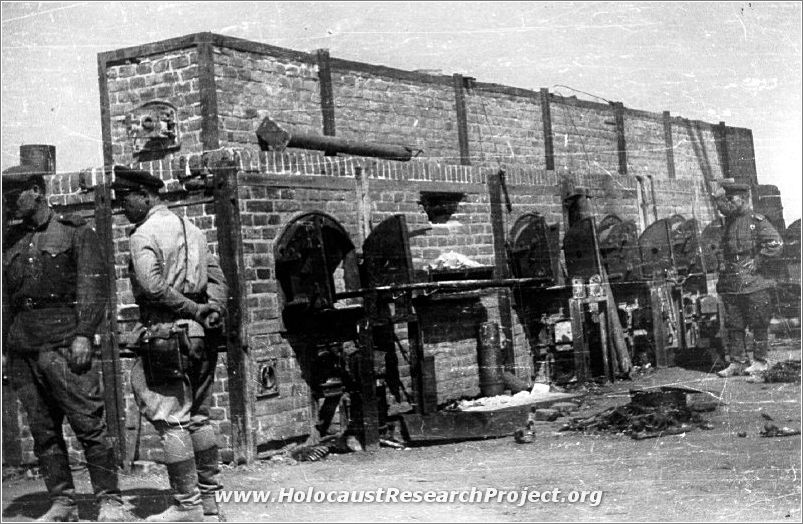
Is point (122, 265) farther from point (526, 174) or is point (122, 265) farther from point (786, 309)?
point (786, 309)

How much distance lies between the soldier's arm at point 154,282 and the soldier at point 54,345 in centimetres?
59

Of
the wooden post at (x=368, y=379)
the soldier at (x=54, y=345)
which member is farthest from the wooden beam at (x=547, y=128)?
the soldier at (x=54, y=345)

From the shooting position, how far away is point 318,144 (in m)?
12.5

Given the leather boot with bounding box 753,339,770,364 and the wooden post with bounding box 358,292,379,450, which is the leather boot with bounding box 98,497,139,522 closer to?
the wooden post with bounding box 358,292,379,450

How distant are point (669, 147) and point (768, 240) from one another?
9969mm

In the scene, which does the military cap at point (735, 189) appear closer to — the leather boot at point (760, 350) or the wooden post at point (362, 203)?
the leather boot at point (760, 350)

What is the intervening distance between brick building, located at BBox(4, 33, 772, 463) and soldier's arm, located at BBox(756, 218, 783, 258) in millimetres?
3373

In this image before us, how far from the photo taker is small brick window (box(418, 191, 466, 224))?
1270 cm

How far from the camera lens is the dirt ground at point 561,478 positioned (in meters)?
6.31

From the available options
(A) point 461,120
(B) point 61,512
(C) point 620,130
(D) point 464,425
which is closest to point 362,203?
(D) point 464,425

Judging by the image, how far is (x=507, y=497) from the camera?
6.83 metres

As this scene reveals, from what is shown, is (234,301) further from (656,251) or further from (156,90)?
(656,251)

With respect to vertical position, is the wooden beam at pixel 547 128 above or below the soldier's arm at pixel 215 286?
above

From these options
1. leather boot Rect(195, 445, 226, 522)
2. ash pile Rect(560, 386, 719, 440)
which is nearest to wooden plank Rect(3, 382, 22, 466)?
leather boot Rect(195, 445, 226, 522)
